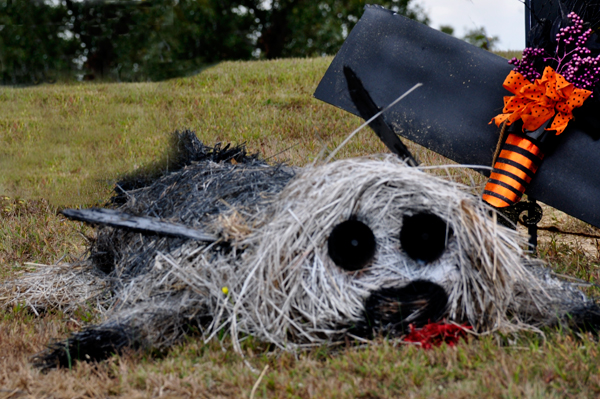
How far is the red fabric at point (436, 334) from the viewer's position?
2508 mm

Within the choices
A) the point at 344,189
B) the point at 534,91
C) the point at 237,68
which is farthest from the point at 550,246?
the point at 237,68

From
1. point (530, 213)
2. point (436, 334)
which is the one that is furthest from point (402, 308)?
point (530, 213)

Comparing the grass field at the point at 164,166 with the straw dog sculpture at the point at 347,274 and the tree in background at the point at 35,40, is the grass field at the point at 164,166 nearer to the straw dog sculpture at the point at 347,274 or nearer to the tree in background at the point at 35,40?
the straw dog sculpture at the point at 347,274

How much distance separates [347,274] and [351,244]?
16cm

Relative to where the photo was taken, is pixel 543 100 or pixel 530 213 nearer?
pixel 543 100

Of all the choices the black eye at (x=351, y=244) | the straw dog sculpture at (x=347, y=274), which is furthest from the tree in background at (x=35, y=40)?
the black eye at (x=351, y=244)

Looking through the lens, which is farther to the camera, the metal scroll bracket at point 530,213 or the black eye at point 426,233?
the metal scroll bracket at point 530,213

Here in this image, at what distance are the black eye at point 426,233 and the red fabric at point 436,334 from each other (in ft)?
1.13

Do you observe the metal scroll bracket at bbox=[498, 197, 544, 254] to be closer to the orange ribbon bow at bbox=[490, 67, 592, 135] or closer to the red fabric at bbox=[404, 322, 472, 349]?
the orange ribbon bow at bbox=[490, 67, 592, 135]

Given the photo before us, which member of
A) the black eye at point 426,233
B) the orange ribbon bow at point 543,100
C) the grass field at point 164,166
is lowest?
the grass field at point 164,166

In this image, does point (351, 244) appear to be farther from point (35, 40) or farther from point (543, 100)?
point (35, 40)

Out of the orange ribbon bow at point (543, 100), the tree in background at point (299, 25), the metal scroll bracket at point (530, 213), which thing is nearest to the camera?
the orange ribbon bow at point (543, 100)

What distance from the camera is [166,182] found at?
3686mm

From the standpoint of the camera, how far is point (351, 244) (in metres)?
2.50
